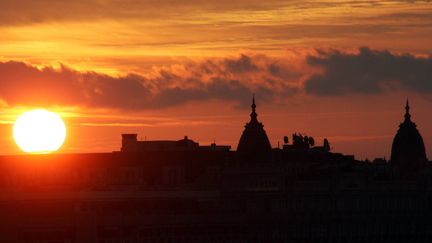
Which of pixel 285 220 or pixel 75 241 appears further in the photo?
pixel 285 220

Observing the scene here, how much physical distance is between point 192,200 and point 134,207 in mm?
9890

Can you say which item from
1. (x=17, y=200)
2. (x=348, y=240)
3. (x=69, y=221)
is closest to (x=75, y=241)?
(x=69, y=221)

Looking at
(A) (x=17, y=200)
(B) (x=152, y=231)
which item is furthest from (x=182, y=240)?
(A) (x=17, y=200)

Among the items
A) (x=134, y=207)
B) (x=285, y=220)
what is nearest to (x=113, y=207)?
(x=134, y=207)

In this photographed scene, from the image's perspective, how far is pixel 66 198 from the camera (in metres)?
194

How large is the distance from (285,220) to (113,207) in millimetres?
16418

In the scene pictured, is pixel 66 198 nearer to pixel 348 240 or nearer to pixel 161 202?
pixel 161 202

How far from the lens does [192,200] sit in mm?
196875

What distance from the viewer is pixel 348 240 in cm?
19800

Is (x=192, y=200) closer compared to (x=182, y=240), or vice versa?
(x=182, y=240)

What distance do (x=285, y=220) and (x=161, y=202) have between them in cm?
1124

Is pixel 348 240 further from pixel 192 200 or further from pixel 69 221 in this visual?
pixel 69 221

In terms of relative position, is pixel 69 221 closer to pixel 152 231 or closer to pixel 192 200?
pixel 152 231

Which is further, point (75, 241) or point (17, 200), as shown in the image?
point (17, 200)
